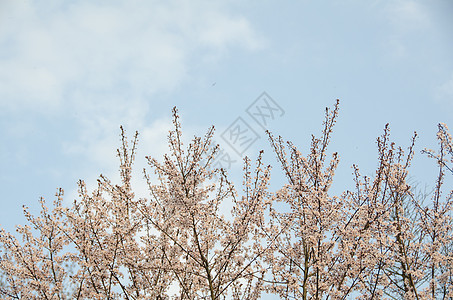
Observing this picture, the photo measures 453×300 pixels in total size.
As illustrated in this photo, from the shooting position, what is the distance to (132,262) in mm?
5941

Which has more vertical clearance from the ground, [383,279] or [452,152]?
[452,152]

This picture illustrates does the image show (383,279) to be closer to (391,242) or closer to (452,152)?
(391,242)

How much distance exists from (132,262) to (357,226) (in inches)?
141

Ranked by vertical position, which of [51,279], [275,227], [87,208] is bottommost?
[51,279]

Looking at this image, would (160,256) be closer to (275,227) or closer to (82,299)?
(82,299)

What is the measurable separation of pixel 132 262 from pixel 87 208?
1.17m

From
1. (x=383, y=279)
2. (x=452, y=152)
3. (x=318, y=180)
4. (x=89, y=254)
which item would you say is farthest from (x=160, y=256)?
(x=452, y=152)

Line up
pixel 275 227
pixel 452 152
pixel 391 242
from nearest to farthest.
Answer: pixel 391 242 → pixel 275 227 → pixel 452 152

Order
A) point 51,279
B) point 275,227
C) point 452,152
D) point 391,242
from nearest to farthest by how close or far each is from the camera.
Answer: point 391,242
point 275,227
point 51,279
point 452,152

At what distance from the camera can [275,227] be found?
6062 mm

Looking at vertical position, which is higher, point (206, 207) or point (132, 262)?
point (206, 207)

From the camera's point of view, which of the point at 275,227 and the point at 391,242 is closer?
the point at 391,242

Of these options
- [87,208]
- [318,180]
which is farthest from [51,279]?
[318,180]

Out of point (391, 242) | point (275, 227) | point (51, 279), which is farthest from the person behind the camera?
point (51, 279)
